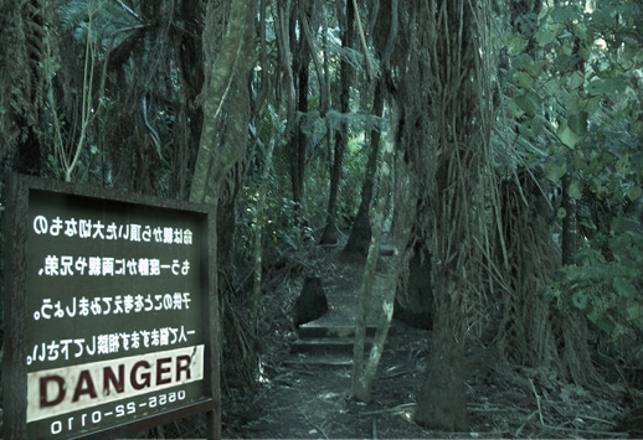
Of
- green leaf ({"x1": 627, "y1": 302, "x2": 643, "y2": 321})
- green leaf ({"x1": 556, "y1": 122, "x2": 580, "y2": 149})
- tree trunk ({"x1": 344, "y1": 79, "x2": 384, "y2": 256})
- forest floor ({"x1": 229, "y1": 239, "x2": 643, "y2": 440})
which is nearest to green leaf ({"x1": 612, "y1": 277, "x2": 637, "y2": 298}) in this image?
green leaf ({"x1": 627, "y1": 302, "x2": 643, "y2": 321})

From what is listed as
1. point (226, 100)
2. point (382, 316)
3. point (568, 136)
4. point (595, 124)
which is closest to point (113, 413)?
point (226, 100)

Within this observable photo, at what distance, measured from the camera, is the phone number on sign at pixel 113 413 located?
7.88 ft

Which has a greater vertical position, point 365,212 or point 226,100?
point 226,100

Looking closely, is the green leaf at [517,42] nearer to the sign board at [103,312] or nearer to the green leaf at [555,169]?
the green leaf at [555,169]

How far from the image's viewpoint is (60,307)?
2.45m

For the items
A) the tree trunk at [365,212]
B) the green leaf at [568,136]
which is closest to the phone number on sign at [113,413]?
the green leaf at [568,136]

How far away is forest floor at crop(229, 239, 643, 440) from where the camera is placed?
20.7ft

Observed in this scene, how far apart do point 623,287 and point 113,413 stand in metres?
4.21

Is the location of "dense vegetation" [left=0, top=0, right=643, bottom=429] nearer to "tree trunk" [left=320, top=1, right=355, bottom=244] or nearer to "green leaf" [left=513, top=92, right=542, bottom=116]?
"green leaf" [left=513, top=92, right=542, bottom=116]

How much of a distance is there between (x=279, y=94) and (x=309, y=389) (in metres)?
4.10

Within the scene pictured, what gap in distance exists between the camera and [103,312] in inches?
103

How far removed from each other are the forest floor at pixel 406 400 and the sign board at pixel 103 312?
3.46 metres

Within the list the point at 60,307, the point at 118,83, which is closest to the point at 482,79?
the point at 118,83

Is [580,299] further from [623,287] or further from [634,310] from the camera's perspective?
[623,287]
